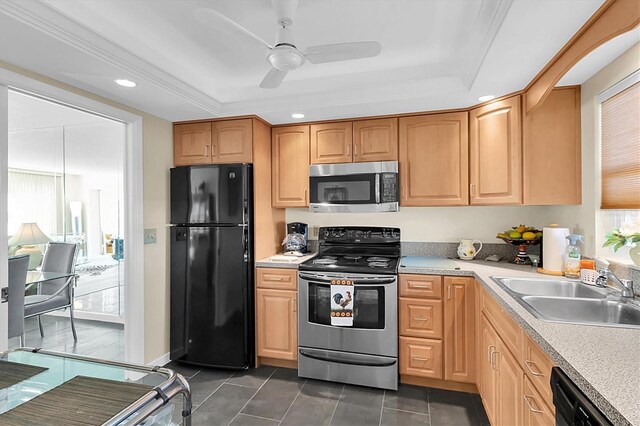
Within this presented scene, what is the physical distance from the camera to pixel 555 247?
222 centimetres

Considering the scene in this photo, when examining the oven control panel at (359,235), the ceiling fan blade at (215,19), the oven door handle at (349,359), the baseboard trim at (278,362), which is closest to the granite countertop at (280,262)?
the oven control panel at (359,235)

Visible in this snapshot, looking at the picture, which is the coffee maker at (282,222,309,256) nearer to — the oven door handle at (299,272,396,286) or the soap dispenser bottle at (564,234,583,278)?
the oven door handle at (299,272,396,286)

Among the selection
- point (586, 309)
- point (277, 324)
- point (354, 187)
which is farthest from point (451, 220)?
point (277, 324)

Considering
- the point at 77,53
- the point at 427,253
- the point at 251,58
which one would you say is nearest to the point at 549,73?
the point at 427,253

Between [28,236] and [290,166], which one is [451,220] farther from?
[28,236]

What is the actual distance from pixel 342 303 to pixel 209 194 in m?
1.46

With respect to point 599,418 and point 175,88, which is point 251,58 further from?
point 599,418

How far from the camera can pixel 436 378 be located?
253 centimetres

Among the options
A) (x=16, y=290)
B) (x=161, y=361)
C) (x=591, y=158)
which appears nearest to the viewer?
(x=591, y=158)

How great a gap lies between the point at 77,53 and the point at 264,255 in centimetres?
197

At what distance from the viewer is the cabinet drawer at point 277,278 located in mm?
2822

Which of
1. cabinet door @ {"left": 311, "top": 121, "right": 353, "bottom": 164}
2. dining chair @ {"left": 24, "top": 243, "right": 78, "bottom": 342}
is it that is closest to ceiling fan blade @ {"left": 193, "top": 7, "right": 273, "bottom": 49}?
cabinet door @ {"left": 311, "top": 121, "right": 353, "bottom": 164}

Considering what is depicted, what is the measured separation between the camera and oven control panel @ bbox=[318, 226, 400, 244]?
319 cm

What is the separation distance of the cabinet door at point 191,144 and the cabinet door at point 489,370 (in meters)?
2.60
